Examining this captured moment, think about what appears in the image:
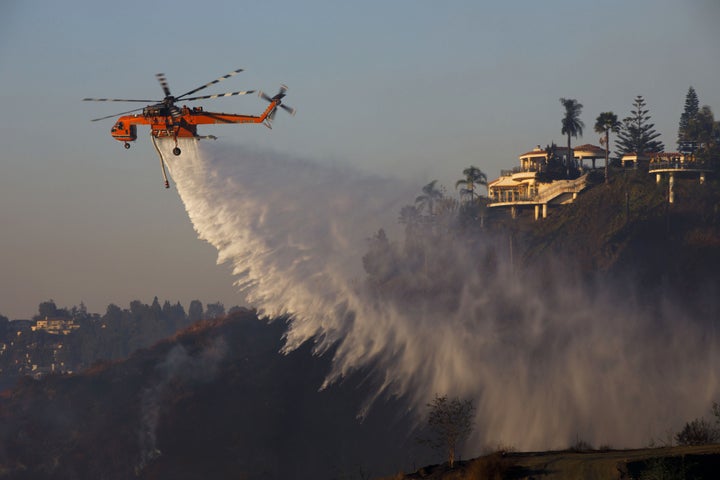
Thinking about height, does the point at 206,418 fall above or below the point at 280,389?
below

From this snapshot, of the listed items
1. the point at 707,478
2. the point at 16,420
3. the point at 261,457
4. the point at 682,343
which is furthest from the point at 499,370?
the point at 16,420

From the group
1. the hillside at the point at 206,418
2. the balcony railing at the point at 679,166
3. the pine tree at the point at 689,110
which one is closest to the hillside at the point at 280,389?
the hillside at the point at 206,418

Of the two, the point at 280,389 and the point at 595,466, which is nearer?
the point at 595,466

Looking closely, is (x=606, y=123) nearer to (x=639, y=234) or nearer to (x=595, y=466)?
(x=639, y=234)

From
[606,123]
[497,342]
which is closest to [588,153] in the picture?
[606,123]

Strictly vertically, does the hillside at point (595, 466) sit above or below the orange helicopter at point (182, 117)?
below

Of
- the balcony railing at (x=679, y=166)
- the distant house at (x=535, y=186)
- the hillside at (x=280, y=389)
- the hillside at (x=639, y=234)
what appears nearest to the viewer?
the hillside at (x=280, y=389)

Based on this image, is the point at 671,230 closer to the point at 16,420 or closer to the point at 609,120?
the point at 609,120

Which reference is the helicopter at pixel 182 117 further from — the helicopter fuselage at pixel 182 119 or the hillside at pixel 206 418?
the hillside at pixel 206 418
